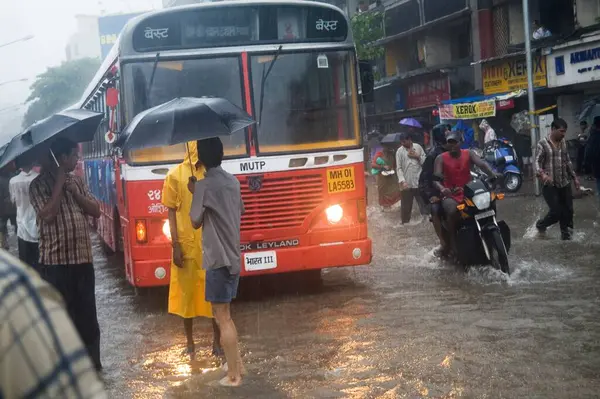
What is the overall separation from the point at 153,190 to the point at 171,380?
111 inches

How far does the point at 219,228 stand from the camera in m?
5.99

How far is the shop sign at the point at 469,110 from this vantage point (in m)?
26.5

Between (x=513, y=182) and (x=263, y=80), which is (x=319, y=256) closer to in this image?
(x=263, y=80)

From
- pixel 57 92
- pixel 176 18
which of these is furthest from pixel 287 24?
pixel 57 92

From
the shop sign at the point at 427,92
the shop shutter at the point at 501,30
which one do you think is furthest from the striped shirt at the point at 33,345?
the shop sign at the point at 427,92

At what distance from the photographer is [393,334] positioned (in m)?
7.16

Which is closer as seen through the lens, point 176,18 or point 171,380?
point 171,380

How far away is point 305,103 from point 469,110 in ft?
63.0

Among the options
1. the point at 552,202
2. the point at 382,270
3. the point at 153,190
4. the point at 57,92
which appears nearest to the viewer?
the point at 153,190

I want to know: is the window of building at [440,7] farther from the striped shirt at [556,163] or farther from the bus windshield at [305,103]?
the bus windshield at [305,103]

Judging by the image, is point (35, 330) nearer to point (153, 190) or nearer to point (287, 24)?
point (153, 190)

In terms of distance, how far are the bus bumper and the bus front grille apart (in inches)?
11.7

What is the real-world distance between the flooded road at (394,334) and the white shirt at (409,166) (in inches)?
161

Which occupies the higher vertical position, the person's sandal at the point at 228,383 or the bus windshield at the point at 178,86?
the bus windshield at the point at 178,86
